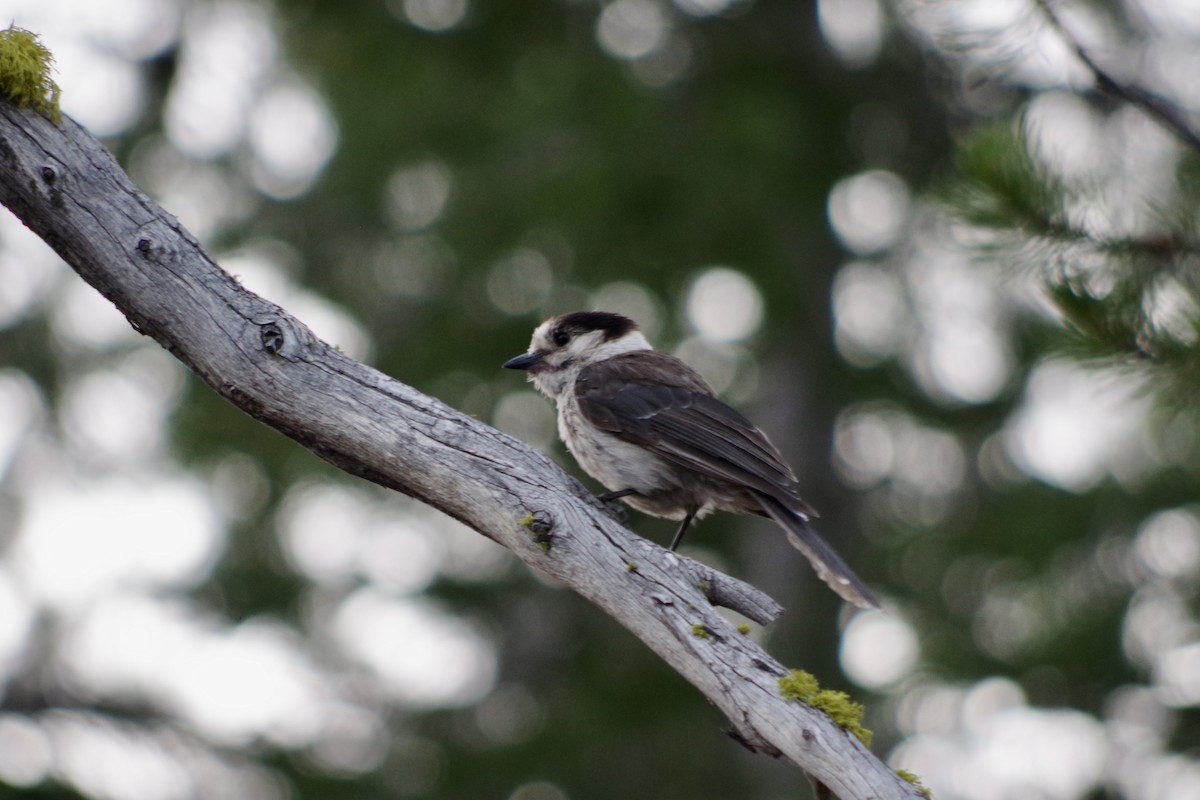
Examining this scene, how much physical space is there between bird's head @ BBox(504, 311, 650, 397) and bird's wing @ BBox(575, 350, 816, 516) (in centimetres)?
32

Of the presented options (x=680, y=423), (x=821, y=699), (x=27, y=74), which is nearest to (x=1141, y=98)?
(x=821, y=699)

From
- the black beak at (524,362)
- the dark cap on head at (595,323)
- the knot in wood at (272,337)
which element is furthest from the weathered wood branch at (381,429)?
the dark cap on head at (595,323)

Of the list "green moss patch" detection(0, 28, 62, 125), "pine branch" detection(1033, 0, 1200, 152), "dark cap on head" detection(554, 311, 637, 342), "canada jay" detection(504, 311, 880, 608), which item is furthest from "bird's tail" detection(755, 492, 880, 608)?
Answer: "green moss patch" detection(0, 28, 62, 125)

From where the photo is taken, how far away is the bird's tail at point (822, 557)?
461 cm

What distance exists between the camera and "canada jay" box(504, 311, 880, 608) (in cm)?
500

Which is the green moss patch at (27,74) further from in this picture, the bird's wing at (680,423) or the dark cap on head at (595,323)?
the dark cap on head at (595,323)

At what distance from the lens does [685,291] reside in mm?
8875

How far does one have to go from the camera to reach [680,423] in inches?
209

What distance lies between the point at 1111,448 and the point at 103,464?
274 inches

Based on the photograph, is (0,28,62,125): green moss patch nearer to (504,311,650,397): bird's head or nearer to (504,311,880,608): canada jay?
(504,311,880,608): canada jay

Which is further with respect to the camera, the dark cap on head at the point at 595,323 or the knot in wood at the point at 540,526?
the dark cap on head at the point at 595,323

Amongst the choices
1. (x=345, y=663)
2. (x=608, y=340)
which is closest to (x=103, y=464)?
(x=345, y=663)

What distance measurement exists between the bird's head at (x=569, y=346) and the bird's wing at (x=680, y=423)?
319 mm

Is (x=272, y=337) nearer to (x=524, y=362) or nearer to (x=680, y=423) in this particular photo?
(x=680, y=423)
